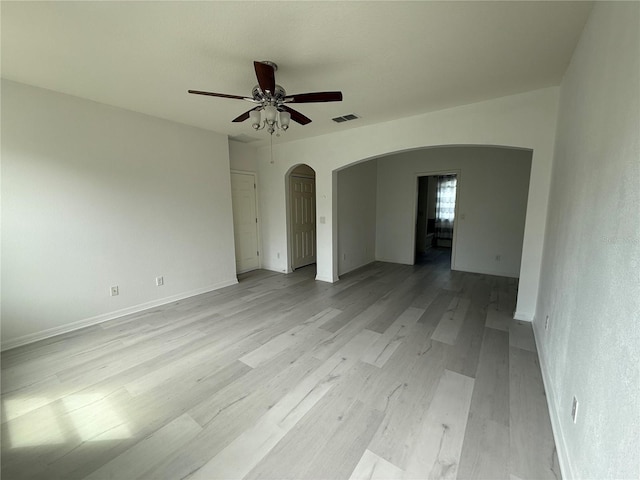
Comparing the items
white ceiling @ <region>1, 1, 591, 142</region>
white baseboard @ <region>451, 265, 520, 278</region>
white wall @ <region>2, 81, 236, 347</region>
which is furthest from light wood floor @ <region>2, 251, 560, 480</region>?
white ceiling @ <region>1, 1, 591, 142</region>

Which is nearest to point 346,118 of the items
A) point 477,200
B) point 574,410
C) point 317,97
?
point 317,97

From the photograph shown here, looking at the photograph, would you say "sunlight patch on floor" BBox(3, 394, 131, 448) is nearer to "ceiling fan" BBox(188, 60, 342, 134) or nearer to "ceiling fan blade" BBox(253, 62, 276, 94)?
"ceiling fan" BBox(188, 60, 342, 134)

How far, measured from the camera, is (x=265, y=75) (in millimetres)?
1915

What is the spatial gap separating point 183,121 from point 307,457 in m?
4.24

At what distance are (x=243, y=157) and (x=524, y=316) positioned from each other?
524 centimetres

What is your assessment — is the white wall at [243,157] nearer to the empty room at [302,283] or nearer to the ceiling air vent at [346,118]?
the empty room at [302,283]

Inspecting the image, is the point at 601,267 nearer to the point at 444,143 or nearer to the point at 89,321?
the point at 444,143

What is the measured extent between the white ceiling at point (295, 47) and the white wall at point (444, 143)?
0.81ft

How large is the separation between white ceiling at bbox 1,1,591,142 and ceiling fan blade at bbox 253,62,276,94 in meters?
0.27

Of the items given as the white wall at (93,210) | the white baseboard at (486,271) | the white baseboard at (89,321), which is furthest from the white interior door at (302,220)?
the white baseboard at (486,271)

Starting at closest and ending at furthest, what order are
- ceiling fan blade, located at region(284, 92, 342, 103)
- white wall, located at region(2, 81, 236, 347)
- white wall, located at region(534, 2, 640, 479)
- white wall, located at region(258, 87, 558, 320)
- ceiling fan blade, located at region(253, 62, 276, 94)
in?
white wall, located at region(534, 2, 640, 479) → ceiling fan blade, located at region(253, 62, 276, 94) → ceiling fan blade, located at region(284, 92, 342, 103) → white wall, located at region(2, 81, 236, 347) → white wall, located at region(258, 87, 558, 320)

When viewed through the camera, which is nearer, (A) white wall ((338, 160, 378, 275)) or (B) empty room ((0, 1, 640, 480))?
(B) empty room ((0, 1, 640, 480))

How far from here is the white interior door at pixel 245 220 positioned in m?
5.14

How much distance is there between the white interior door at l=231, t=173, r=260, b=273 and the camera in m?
5.14
